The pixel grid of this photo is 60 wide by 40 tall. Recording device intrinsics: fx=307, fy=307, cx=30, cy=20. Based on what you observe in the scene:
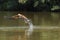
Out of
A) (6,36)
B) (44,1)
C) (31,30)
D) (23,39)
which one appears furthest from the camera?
(44,1)

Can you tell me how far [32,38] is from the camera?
26.9 feet

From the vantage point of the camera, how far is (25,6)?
1867 centimetres

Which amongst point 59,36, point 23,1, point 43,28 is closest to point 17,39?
point 59,36

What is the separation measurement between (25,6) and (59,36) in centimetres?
→ 1021

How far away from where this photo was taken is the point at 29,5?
18.7 m

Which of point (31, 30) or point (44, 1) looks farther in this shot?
point (44, 1)

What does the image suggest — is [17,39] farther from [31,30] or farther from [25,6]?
[25,6]

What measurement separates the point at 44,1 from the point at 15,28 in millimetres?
8424

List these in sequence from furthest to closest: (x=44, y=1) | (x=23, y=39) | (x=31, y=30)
Result: (x=44, y=1)
(x=31, y=30)
(x=23, y=39)

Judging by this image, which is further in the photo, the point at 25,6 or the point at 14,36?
the point at 25,6

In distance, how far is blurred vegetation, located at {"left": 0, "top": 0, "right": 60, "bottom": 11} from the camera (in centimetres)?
1805

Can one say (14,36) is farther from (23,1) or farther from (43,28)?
(23,1)

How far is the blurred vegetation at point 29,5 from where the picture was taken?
18.0m

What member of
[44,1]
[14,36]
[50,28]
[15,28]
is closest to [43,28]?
[50,28]
